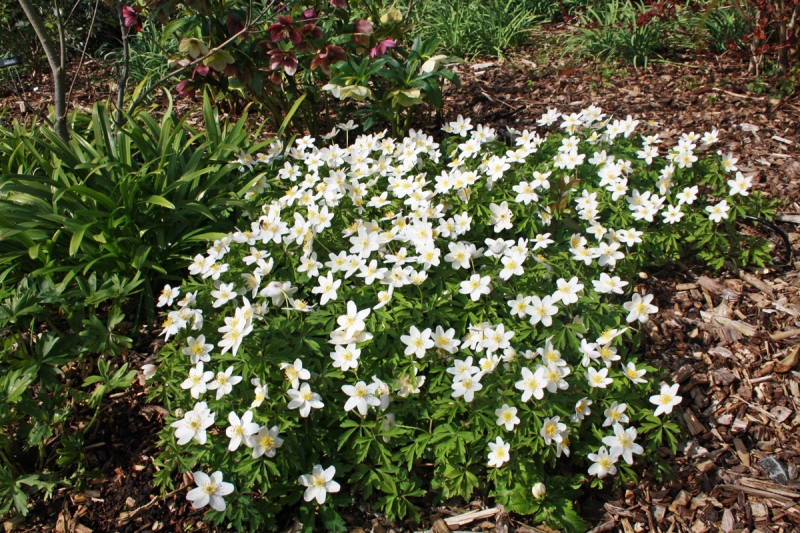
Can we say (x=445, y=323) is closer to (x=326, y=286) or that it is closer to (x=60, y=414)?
(x=326, y=286)

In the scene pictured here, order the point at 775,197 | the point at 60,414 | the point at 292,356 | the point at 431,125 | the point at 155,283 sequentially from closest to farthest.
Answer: the point at 292,356 < the point at 60,414 < the point at 155,283 < the point at 775,197 < the point at 431,125

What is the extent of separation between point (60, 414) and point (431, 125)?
3.13 meters

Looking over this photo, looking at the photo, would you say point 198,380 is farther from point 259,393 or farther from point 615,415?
point 615,415

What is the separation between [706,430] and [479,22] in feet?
14.8

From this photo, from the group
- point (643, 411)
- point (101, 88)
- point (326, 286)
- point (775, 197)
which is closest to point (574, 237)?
point (643, 411)

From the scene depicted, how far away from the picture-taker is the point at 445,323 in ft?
7.77

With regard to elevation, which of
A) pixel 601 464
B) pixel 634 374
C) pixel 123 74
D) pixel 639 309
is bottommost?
pixel 601 464

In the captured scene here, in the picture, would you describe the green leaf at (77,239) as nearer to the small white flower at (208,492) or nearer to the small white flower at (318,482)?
the small white flower at (208,492)

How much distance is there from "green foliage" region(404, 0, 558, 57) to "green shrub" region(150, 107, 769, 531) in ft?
10.3

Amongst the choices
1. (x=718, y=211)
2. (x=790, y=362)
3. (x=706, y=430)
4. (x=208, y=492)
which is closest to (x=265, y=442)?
(x=208, y=492)

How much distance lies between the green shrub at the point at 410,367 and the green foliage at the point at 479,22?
3149mm

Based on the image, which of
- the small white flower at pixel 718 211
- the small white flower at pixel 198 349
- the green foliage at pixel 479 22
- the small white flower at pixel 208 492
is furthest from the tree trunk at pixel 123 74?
the small white flower at pixel 718 211

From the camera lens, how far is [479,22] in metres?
5.73

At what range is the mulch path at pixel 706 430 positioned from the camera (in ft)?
7.33
